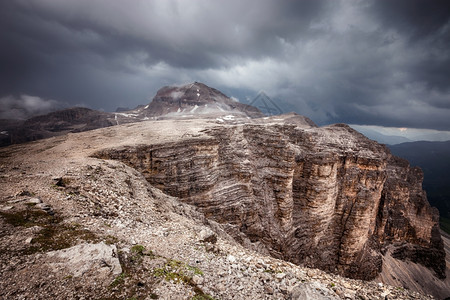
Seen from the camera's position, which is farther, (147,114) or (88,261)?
(147,114)

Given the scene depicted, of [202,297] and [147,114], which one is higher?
[147,114]

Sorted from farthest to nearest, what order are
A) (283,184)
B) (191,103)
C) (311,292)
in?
(191,103) → (283,184) → (311,292)

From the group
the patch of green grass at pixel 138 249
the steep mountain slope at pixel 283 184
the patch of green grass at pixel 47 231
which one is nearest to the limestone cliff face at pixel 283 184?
the steep mountain slope at pixel 283 184

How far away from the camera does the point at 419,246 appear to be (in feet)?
174

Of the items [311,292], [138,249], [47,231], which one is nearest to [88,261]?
[138,249]

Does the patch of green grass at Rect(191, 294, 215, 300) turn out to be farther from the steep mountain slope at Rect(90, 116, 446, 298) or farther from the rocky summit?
the steep mountain slope at Rect(90, 116, 446, 298)

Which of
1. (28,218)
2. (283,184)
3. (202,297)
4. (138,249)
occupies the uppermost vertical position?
(28,218)

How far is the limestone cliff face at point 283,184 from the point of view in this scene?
24.9m

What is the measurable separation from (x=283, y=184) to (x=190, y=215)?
20.0 meters

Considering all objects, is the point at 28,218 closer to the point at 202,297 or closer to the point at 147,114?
the point at 202,297

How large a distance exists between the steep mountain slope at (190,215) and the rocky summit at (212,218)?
0.22ft

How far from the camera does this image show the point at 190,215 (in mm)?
16734

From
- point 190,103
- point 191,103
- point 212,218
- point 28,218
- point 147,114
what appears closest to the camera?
point 28,218

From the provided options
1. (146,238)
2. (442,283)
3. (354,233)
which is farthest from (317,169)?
(442,283)
